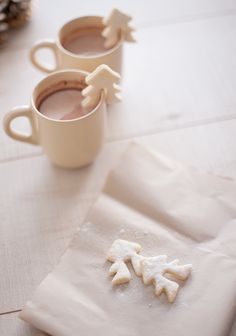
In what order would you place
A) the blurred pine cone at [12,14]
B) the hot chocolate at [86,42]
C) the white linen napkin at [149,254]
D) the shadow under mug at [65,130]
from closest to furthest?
the white linen napkin at [149,254] → the shadow under mug at [65,130] → the hot chocolate at [86,42] → the blurred pine cone at [12,14]

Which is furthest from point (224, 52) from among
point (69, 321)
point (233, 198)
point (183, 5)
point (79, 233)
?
point (69, 321)

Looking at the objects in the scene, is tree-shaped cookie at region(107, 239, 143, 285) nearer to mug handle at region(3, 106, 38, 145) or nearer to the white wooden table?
the white wooden table

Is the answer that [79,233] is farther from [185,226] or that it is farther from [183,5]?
[183,5]

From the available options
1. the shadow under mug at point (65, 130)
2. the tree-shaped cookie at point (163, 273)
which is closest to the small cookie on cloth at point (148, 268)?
the tree-shaped cookie at point (163, 273)

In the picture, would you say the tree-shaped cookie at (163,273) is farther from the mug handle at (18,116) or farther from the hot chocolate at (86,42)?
the hot chocolate at (86,42)

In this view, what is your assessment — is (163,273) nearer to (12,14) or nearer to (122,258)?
(122,258)

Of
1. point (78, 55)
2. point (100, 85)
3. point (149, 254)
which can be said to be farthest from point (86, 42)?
point (149, 254)
